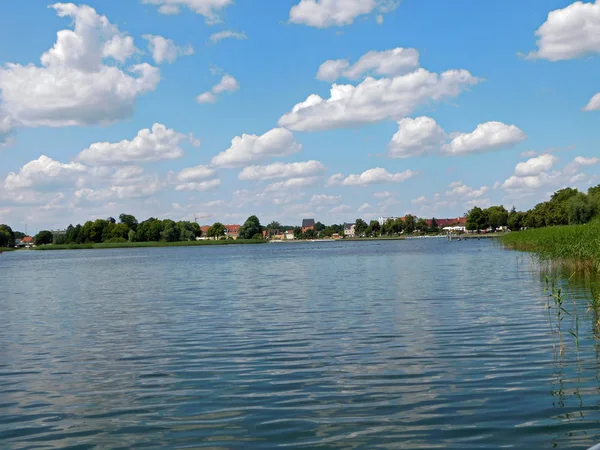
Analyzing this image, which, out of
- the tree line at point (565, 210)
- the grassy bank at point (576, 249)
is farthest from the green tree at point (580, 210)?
the grassy bank at point (576, 249)

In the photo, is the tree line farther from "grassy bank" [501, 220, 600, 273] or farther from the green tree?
"grassy bank" [501, 220, 600, 273]

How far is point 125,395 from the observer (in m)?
11.8

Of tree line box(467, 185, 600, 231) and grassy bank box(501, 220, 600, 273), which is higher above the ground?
tree line box(467, 185, 600, 231)

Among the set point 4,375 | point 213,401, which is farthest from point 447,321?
point 4,375

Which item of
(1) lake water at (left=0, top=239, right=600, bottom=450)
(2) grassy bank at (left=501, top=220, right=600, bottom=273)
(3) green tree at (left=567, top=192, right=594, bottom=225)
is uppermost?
(3) green tree at (left=567, top=192, right=594, bottom=225)

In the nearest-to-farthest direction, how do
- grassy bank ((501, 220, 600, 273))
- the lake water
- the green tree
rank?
1. the lake water
2. grassy bank ((501, 220, 600, 273))
3. the green tree

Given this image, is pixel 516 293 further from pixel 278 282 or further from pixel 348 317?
pixel 278 282

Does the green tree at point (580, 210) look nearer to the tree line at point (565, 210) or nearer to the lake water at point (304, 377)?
the tree line at point (565, 210)

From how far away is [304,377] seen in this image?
1270 centimetres

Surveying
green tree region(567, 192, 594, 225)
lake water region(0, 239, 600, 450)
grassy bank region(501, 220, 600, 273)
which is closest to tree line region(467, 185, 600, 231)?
green tree region(567, 192, 594, 225)

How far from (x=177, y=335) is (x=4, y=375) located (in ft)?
17.9

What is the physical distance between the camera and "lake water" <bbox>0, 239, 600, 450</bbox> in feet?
29.9

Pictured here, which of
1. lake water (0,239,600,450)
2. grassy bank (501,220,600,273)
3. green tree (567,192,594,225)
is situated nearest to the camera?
lake water (0,239,600,450)

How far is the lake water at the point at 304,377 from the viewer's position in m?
9.12
